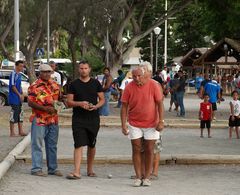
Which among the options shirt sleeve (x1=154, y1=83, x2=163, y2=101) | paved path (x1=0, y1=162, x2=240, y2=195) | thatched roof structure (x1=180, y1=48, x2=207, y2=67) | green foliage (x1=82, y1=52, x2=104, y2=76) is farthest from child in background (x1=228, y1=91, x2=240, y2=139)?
green foliage (x1=82, y1=52, x2=104, y2=76)

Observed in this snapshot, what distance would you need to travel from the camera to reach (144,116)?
411 inches

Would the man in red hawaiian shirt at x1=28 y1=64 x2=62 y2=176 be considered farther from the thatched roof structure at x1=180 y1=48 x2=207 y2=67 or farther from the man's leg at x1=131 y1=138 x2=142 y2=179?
the thatched roof structure at x1=180 y1=48 x2=207 y2=67

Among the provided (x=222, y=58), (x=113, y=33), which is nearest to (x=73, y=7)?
(x=113, y=33)

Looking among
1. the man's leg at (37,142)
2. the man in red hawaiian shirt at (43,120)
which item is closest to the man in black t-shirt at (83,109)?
the man in red hawaiian shirt at (43,120)

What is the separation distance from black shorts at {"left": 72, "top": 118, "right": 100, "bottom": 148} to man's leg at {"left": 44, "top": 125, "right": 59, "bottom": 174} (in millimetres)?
551

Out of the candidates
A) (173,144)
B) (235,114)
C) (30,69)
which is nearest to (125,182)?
(173,144)

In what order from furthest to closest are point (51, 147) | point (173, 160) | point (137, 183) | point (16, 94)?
point (16, 94)
point (173, 160)
point (51, 147)
point (137, 183)

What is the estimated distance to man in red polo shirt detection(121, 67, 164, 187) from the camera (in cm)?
1043

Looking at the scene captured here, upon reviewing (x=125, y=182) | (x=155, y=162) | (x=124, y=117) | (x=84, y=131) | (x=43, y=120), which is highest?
(x=124, y=117)

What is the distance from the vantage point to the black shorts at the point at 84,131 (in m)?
11.1

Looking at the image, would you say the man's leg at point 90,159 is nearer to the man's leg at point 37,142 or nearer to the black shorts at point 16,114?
the man's leg at point 37,142

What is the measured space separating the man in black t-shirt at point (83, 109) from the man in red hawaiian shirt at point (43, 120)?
1.45 ft

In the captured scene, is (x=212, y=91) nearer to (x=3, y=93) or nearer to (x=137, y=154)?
(x=137, y=154)

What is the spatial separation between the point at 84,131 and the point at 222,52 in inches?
1578
